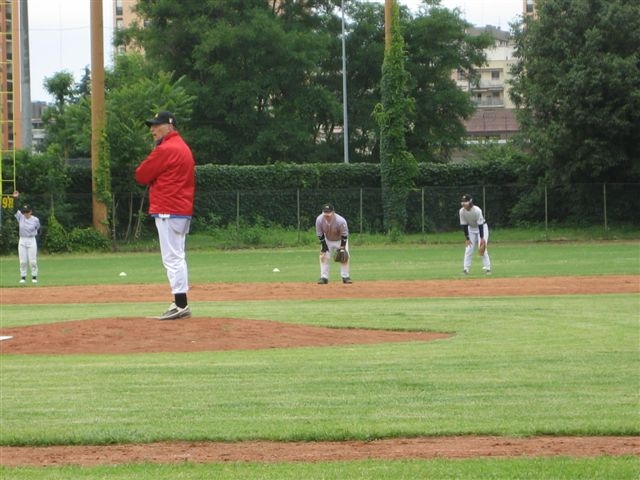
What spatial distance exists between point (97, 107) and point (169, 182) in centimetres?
3517

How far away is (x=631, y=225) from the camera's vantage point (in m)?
48.6

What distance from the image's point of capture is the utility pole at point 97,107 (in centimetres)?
4497

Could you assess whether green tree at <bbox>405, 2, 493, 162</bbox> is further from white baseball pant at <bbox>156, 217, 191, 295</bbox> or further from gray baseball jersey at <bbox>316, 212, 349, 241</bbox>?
white baseball pant at <bbox>156, 217, 191, 295</bbox>

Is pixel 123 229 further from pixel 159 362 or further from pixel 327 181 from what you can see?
pixel 159 362

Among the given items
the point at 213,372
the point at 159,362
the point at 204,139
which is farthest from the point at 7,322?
the point at 204,139

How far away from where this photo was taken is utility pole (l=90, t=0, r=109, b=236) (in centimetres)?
4497

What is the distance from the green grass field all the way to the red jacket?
1671 mm

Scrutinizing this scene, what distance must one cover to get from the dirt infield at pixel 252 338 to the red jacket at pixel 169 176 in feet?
5.11

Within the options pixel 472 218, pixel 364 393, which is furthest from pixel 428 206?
pixel 364 393

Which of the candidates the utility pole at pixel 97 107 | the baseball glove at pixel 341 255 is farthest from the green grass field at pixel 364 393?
the utility pole at pixel 97 107

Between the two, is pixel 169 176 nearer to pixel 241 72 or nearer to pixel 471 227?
pixel 471 227

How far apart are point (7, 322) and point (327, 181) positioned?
35.9 m

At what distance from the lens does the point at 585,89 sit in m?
45.7

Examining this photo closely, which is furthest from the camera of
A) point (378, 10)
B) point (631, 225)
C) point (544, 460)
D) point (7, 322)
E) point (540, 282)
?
point (378, 10)
